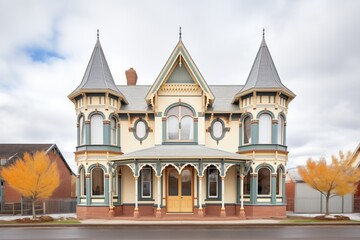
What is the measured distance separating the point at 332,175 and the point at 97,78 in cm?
1805

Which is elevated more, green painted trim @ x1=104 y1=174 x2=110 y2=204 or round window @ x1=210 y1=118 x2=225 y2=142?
round window @ x1=210 y1=118 x2=225 y2=142

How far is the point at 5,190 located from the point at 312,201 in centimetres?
2842

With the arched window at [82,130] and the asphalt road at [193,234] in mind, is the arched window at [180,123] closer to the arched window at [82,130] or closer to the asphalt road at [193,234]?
the arched window at [82,130]

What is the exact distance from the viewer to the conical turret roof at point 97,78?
22594 mm

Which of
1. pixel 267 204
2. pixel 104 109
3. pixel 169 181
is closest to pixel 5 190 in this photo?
pixel 104 109

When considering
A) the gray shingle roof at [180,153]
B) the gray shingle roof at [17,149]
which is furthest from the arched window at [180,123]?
the gray shingle roof at [17,149]

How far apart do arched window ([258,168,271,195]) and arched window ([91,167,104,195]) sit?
11.5 metres

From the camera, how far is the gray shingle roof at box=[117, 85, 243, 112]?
24.3 meters

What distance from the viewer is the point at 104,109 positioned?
74.6 feet

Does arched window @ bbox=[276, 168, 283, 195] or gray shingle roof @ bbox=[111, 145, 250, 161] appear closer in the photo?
gray shingle roof @ bbox=[111, 145, 250, 161]

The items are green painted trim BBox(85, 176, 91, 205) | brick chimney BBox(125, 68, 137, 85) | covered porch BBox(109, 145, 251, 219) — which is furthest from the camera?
brick chimney BBox(125, 68, 137, 85)

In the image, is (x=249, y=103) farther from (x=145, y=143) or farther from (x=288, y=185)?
(x=288, y=185)

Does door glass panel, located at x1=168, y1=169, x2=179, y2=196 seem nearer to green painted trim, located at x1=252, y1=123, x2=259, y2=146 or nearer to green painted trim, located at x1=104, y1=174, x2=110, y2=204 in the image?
green painted trim, located at x1=104, y1=174, x2=110, y2=204

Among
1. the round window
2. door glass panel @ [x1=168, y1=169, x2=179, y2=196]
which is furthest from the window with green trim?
the round window
